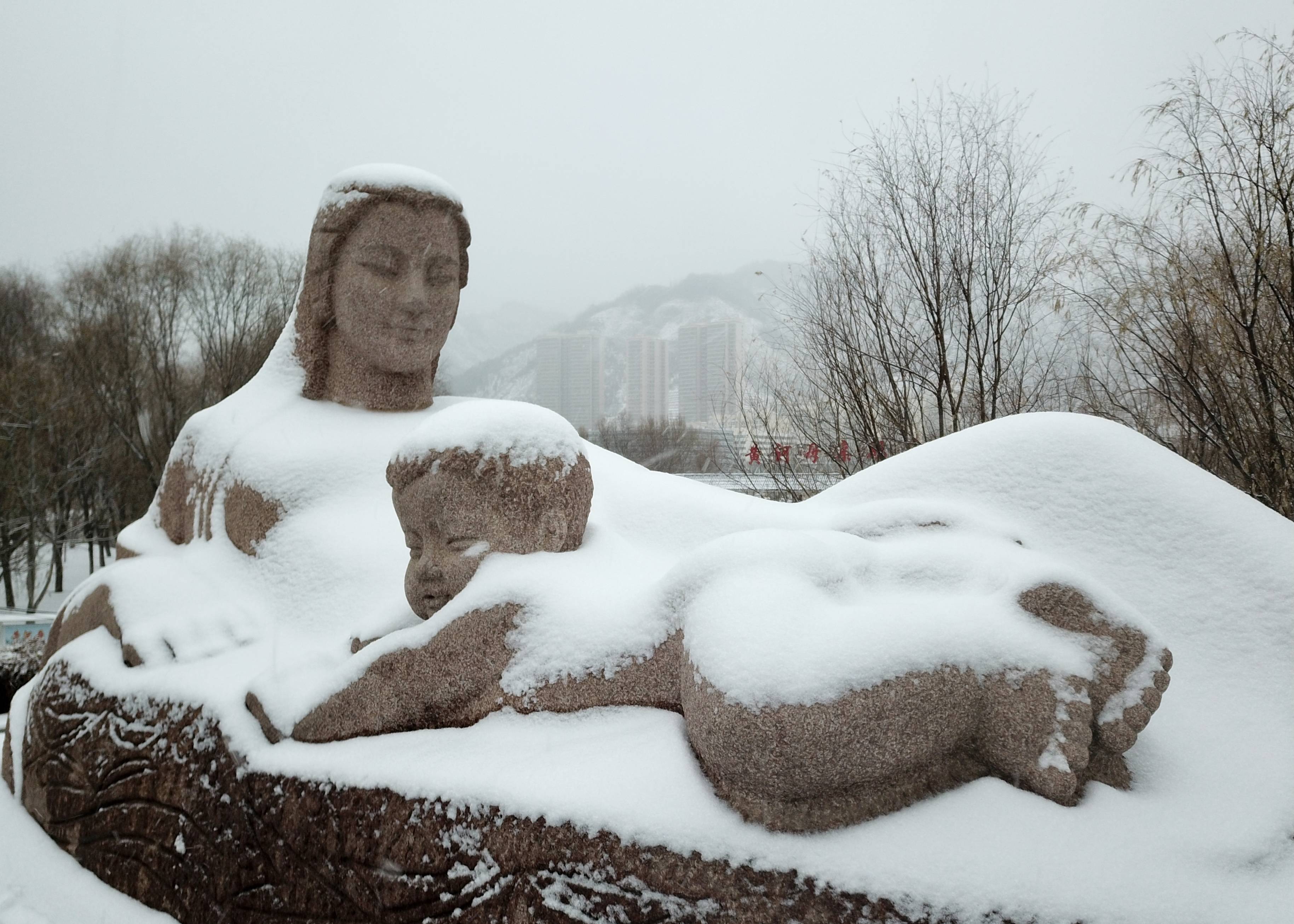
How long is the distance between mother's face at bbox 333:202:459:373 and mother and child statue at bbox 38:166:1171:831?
1cm

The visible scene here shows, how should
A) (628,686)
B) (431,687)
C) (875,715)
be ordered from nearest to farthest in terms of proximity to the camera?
(875,715), (628,686), (431,687)

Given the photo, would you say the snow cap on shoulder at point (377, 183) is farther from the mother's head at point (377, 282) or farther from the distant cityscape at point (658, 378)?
the distant cityscape at point (658, 378)

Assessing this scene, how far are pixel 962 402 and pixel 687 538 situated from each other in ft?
15.7

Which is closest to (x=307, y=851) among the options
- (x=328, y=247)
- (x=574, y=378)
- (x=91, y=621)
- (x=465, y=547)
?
(x=465, y=547)

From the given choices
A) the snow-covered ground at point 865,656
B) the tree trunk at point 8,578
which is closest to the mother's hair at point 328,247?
the snow-covered ground at point 865,656

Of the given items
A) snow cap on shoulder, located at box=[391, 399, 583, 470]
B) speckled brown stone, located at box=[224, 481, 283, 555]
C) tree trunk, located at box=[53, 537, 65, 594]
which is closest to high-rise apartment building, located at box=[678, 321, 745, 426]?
speckled brown stone, located at box=[224, 481, 283, 555]

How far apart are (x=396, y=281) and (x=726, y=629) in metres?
2.35

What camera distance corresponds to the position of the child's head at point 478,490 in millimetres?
2289

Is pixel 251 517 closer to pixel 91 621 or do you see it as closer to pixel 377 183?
pixel 91 621

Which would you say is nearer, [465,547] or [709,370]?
[465,547]

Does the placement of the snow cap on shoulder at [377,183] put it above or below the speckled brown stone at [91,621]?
above

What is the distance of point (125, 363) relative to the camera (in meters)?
13.0

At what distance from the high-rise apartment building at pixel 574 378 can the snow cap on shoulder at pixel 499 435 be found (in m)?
5.65

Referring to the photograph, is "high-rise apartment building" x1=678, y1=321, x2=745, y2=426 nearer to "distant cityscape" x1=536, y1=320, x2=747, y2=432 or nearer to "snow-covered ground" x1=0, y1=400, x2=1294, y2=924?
"distant cityscape" x1=536, y1=320, x2=747, y2=432
